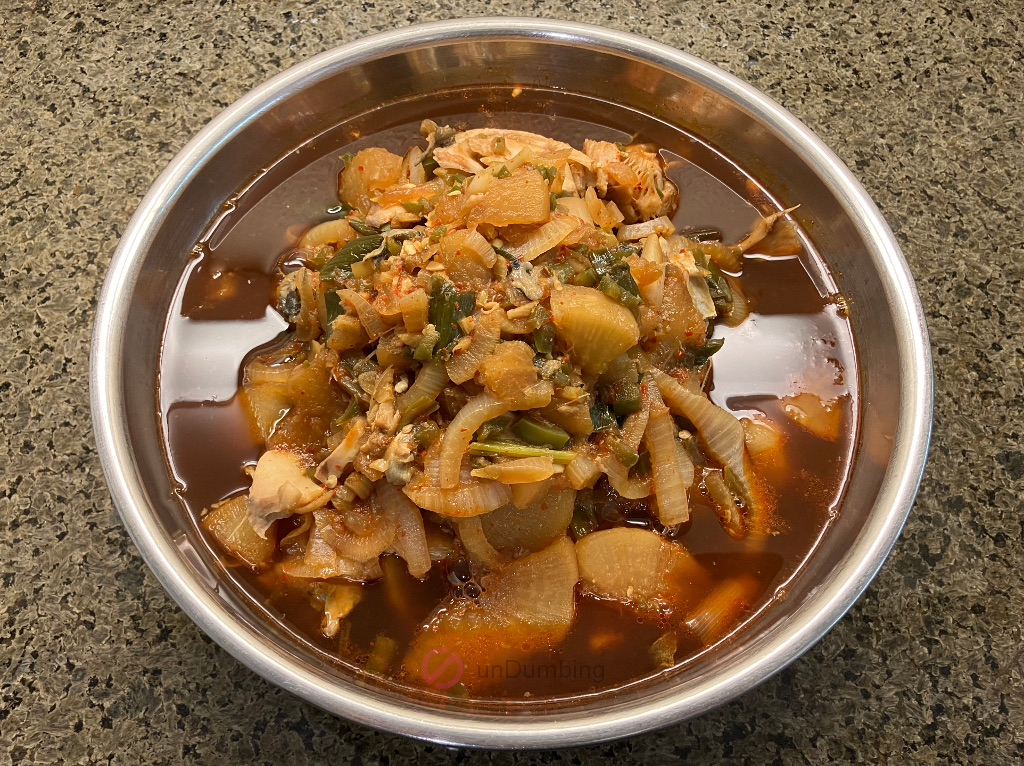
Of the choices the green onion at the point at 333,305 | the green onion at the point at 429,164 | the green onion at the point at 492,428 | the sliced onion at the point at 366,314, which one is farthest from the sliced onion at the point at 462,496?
the green onion at the point at 429,164

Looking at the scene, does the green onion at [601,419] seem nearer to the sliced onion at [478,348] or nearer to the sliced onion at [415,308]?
the sliced onion at [478,348]

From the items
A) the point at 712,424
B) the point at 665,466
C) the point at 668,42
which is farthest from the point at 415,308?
the point at 668,42

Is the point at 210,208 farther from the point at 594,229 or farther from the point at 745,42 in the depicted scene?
the point at 745,42

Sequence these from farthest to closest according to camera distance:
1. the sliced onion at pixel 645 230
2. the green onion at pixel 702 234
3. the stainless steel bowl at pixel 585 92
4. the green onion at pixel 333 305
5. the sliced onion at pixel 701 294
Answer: the green onion at pixel 702 234 → the sliced onion at pixel 645 230 → the sliced onion at pixel 701 294 → the green onion at pixel 333 305 → the stainless steel bowl at pixel 585 92

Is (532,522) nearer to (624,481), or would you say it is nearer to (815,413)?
(624,481)

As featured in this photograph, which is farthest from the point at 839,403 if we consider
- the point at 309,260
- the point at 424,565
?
the point at 309,260

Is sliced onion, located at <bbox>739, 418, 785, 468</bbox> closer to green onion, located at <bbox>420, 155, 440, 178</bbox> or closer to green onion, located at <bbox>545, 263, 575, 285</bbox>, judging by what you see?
green onion, located at <bbox>545, 263, 575, 285</bbox>
